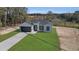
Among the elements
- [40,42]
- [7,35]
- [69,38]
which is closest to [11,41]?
[7,35]

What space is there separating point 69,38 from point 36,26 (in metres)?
1.06

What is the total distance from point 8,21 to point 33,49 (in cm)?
112

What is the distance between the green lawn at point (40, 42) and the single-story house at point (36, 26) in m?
0.15

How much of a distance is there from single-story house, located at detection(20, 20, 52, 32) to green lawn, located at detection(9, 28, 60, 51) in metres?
0.15

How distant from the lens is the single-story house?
8812 mm

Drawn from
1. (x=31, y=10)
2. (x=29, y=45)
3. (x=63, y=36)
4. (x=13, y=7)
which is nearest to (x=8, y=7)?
(x=13, y=7)

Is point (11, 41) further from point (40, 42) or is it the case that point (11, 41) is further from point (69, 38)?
point (69, 38)

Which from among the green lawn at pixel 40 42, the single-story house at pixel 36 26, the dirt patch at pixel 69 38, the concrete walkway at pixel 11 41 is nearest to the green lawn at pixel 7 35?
the concrete walkway at pixel 11 41

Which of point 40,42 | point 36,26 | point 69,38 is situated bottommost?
point 40,42

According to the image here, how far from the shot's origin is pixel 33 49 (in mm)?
8664

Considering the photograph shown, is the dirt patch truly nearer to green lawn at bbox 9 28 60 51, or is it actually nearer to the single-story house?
green lawn at bbox 9 28 60 51

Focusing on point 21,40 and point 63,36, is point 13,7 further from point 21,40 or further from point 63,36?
point 63,36

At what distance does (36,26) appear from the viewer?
8.92 m

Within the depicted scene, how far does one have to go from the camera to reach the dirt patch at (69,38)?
344 inches
